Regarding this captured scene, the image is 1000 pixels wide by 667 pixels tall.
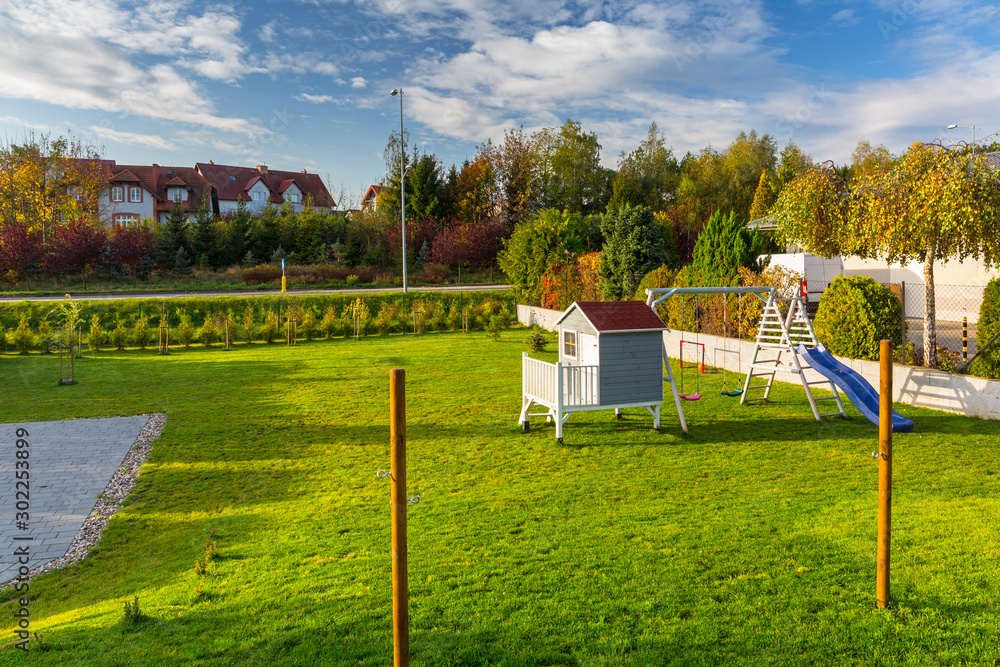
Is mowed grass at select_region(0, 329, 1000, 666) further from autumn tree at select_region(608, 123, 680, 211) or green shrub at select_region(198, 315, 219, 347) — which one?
autumn tree at select_region(608, 123, 680, 211)

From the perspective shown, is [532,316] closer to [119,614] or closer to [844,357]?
[844,357]

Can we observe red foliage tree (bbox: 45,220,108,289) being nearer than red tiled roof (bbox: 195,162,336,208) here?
Yes

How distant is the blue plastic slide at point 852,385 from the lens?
9.22 meters

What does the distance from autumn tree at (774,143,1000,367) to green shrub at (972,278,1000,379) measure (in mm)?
907

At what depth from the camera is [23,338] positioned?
19281mm

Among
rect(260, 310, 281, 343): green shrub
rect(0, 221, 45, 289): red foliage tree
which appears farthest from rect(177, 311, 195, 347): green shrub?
rect(0, 221, 45, 289): red foliage tree

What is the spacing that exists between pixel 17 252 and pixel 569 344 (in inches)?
1386

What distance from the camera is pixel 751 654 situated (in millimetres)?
3709

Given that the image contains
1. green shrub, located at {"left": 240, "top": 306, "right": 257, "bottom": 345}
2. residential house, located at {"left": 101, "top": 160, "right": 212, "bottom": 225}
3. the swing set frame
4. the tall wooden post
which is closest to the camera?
the tall wooden post

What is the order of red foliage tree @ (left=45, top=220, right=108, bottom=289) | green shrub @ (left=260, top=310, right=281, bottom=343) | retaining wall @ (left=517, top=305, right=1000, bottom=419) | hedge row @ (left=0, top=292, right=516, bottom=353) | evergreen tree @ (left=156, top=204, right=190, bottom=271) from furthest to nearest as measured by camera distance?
evergreen tree @ (left=156, top=204, right=190, bottom=271), red foliage tree @ (left=45, top=220, right=108, bottom=289), green shrub @ (left=260, top=310, right=281, bottom=343), hedge row @ (left=0, top=292, right=516, bottom=353), retaining wall @ (left=517, top=305, right=1000, bottom=419)

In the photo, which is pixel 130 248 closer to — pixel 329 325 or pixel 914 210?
pixel 329 325

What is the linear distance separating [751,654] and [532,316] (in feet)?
73.9

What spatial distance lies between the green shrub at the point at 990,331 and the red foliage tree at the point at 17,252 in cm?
3995

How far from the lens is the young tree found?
21.2m
